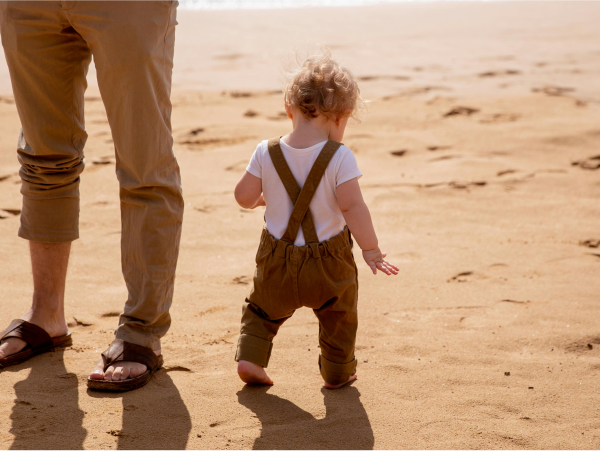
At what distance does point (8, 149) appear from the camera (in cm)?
Answer: 452

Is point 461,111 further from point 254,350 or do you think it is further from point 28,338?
point 28,338

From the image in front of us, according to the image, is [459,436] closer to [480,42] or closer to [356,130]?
[356,130]

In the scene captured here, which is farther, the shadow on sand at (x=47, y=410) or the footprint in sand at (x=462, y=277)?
the footprint in sand at (x=462, y=277)

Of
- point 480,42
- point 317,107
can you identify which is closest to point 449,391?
point 317,107

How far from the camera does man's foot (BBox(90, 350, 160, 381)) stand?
210 centimetres

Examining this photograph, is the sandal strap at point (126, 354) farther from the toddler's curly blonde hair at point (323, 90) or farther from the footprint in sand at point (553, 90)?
the footprint in sand at point (553, 90)

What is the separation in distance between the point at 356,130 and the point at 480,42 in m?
4.74

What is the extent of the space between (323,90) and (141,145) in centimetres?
58

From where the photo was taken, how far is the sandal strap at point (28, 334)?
89.6 inches

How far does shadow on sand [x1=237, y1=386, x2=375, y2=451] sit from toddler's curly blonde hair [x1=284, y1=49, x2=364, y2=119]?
88cm

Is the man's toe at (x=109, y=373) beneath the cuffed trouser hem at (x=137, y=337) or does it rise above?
beneath

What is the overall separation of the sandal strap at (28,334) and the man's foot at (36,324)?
0.6 inches

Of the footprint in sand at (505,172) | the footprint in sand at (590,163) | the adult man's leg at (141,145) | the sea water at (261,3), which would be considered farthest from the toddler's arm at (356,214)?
the sea water at (261,3)

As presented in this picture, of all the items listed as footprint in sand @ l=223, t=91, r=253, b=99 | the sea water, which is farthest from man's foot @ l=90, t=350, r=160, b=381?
the sea water
